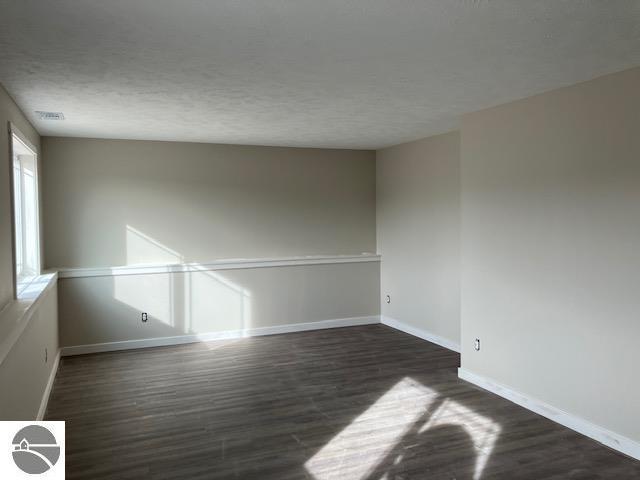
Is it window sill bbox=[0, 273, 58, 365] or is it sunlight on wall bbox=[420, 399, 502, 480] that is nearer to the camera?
window sill bbox=[0, 273, 58, 365]

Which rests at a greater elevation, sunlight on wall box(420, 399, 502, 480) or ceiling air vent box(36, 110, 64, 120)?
ceiling air vent box(36, 110, 64, 120)

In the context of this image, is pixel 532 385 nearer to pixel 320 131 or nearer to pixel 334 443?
pixel 334 443

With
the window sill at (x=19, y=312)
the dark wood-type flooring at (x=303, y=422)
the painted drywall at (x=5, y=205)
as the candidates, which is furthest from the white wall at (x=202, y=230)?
the painted drywall at (x=5, y=205)

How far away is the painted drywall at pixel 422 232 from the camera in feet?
18.1

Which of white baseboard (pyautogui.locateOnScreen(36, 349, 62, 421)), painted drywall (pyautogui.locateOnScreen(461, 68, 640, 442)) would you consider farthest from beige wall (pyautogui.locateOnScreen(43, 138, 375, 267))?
painted drywall (pyautogui.locateOnScreen(461, 68, 640, 442))

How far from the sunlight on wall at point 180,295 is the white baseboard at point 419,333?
1826 mm

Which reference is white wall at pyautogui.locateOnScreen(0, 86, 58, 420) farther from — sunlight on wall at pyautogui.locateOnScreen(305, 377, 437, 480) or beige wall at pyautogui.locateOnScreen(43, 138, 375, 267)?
sunlight on wall at pyautogui.locateOnScreen(305, 377, 437, 480)

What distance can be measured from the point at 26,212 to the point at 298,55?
11.4 ft

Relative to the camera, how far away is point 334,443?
3371mm

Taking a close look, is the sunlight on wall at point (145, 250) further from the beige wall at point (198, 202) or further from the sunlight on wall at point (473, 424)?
the sunlight on wall at point (473, 424)

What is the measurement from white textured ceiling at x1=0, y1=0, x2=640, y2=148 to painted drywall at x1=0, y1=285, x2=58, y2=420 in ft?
5.06

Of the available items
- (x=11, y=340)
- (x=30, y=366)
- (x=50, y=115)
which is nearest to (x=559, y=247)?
(x=11, y=340)

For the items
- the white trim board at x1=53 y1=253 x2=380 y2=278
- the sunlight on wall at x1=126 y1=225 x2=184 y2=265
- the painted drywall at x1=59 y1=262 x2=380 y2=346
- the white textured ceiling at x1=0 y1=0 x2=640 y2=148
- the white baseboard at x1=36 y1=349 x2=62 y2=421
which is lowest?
the white baseboard at x1=36 y1=349 x2=62 y2=421

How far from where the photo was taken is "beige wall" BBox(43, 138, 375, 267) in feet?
18.5
